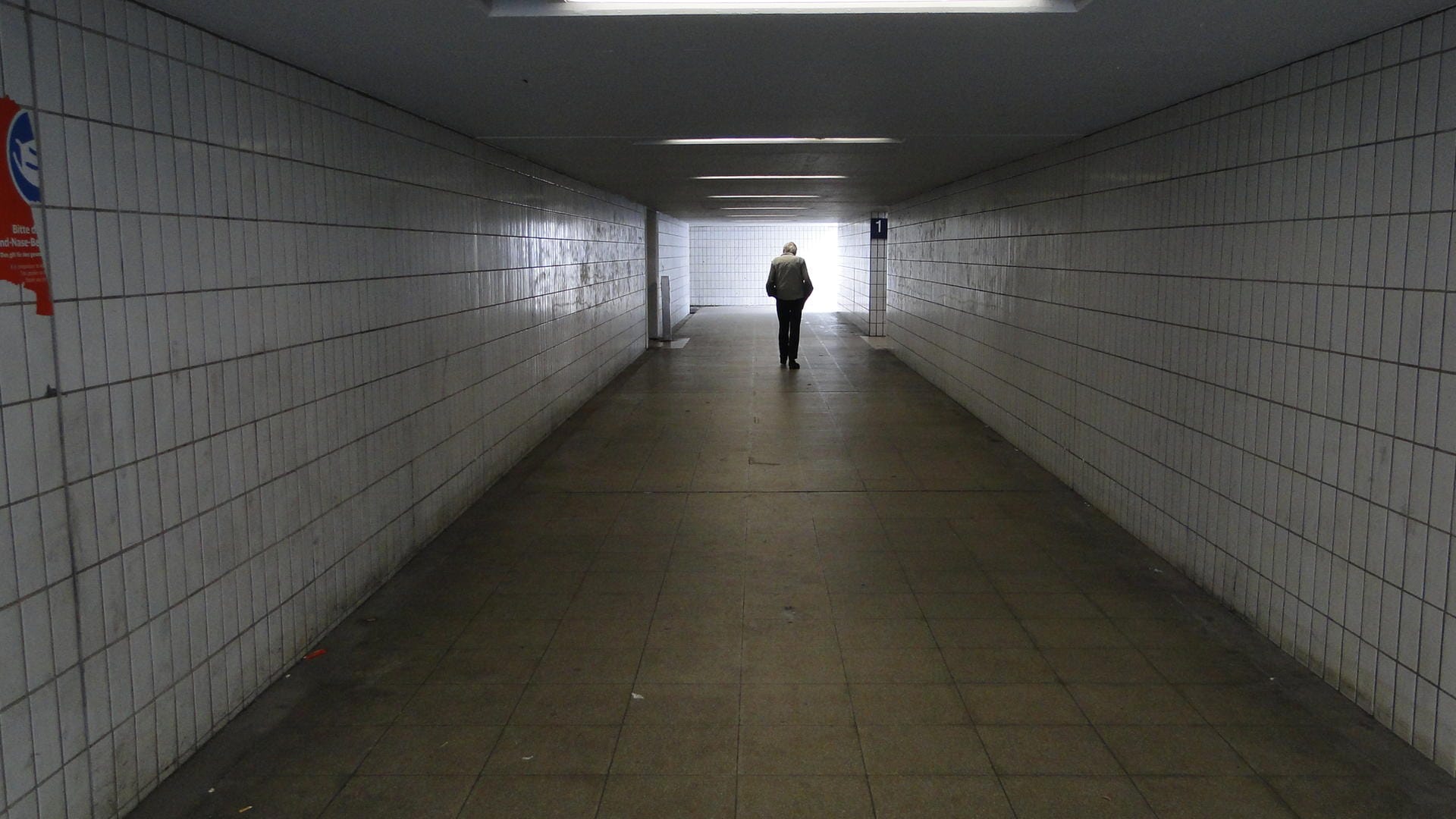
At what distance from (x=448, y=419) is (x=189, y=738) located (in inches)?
114

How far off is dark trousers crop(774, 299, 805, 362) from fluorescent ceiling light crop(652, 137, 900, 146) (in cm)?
638

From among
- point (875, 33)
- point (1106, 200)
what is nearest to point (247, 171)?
point (875, 33)

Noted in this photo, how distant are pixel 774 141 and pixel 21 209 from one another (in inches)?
194

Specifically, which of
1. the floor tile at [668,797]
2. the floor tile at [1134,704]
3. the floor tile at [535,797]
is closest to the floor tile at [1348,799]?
the floor tile at [1134,704]

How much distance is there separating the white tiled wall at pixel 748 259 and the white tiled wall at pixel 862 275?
67.7 inches

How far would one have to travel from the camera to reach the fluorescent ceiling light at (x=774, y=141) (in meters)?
6.65

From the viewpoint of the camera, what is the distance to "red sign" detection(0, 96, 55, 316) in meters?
2.48

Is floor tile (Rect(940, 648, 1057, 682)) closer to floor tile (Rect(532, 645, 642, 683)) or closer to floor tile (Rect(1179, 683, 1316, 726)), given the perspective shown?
floor tile (Rect(1179, 683, 1316, 726))

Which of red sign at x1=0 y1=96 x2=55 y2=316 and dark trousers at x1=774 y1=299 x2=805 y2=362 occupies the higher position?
red sign at x1=0 y1=96 x2=55 y2=316

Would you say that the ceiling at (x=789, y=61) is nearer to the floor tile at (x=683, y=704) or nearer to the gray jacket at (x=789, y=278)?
the floor tile at (x=683, y=704)

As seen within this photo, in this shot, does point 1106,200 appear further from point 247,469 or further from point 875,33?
point 247,469

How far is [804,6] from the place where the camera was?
3.27m

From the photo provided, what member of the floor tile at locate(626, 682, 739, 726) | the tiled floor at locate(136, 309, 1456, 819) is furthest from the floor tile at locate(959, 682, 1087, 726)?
the floor tile at locate(626, 682, 739, 726)

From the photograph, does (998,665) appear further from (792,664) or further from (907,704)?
(792,664)
